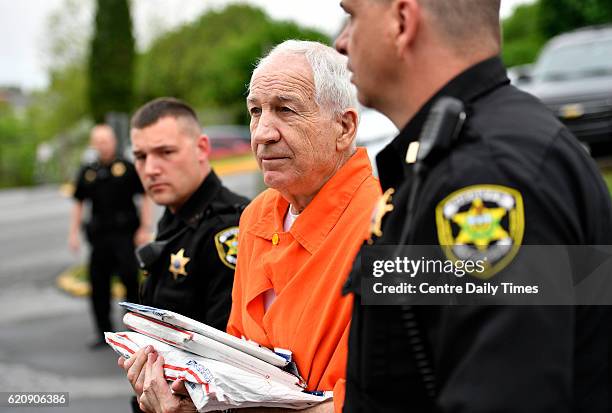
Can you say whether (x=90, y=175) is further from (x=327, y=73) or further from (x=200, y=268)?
(x=327, y=73)

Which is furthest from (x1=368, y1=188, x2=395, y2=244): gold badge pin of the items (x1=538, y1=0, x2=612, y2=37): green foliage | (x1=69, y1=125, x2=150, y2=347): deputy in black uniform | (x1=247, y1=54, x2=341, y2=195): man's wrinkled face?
(x1=538, y1=0, x2=612, y2=37): green foliage

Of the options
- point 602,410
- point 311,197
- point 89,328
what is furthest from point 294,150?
point 89,328

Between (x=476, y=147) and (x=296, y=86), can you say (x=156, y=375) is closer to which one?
(x=296, y=86)

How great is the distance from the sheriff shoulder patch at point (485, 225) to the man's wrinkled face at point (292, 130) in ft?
3.84

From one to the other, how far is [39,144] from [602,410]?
38.2m

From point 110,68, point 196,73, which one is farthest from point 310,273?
point 196,73

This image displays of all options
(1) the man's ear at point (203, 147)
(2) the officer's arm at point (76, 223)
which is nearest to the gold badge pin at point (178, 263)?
(1) the man's ear at point (203, 147)

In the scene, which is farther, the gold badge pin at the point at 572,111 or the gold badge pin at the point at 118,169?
the gold badge pin at the point at 572,111

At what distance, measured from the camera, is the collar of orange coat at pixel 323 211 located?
231cm

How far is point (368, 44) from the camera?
4.85ft

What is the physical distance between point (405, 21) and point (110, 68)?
2501 cm

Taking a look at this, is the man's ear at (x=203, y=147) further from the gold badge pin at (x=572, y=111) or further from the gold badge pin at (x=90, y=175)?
the gold badge pin at (x=572, y=111)

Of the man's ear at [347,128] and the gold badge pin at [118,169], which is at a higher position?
the gold badge pin at [118,169]

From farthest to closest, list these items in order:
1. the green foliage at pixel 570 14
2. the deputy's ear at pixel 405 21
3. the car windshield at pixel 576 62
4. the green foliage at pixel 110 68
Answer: the green foliage at pixel 110 68 → the green foliage at pixel 570 14 → the car windshield at pixel 576 62 → the deputy's ear at pixel 405 21
